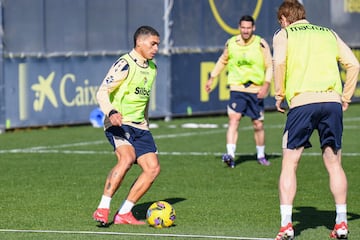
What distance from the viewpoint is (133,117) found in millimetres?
11828

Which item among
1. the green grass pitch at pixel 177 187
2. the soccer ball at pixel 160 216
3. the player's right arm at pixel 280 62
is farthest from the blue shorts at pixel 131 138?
the player's right arm at pixel 280 62

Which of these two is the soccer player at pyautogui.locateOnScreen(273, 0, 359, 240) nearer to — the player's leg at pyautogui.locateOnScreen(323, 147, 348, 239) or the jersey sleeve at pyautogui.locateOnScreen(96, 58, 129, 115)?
the player's leg at pyautogui.locateOnScreen(323, 147, 348, 239)

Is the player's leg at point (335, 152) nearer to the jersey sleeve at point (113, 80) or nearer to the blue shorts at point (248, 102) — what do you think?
the jersey sleeve at point (113, 80)

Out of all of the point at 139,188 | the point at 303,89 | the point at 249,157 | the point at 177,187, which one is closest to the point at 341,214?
the point at 303,89

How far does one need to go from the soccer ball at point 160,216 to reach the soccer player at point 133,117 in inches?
8.1

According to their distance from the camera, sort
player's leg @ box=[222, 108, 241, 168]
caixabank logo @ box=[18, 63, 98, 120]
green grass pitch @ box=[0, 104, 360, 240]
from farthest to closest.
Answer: caixabank logo @ box=[18, 63, 98, 120]
player's leg @ box=[222, 108, 241, 168]
green grass pitch @ box=[0, 104, 360, 240]

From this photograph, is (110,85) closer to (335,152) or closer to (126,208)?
(126,208)

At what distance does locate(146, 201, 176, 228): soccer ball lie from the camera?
1147 cm

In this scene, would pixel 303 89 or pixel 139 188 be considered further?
pixel 139 188

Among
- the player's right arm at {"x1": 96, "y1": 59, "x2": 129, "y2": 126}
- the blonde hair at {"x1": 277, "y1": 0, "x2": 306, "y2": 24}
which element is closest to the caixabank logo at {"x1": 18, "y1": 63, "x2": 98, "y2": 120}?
the player's right arm at {"x1": 96, "y1": 59, "x2": 129, "y2": 126}

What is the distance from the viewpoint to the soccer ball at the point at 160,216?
37.6ft

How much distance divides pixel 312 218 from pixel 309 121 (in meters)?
1.89

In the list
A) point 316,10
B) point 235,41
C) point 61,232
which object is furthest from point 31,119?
point 61,232

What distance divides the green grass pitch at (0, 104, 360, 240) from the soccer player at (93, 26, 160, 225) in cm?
43
